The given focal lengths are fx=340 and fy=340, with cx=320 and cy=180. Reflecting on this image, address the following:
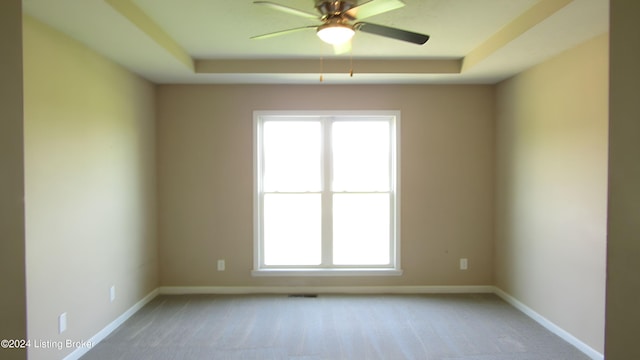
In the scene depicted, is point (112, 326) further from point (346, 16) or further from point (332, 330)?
point (346, 16)

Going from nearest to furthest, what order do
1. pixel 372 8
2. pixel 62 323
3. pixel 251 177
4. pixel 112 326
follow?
pixel 372 8, pixel 62 323, pixel 112 326, pixel 251 177

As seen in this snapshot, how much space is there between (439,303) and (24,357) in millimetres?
3498

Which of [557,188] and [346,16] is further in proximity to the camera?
[557,188]

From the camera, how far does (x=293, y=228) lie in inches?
162

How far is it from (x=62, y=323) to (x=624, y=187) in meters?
3.35

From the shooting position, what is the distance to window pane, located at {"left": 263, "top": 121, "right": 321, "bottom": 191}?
409cm

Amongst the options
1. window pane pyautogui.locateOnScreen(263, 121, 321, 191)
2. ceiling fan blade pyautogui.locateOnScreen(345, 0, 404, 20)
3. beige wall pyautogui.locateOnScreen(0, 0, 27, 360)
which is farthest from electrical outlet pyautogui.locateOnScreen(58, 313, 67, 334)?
ceiling fan blade pyautogui.locateOnScreen(345, 0, 404, 20)

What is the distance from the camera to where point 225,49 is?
318 centimetres

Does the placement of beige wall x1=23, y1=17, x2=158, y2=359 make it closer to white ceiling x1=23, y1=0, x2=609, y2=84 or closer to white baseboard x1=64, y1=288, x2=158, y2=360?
white baseboard x1=64, y1=288, x2=158, y2=360

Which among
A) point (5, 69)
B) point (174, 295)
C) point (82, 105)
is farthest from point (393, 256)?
point (5, 69)

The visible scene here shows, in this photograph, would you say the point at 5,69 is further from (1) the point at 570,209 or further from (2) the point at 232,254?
(1) the point at 570,209

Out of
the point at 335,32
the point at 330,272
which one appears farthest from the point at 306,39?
the point at 330,272

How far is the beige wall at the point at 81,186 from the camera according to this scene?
87.4 inches

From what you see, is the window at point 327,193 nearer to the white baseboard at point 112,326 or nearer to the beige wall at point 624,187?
the white baseboard at point 112,326
